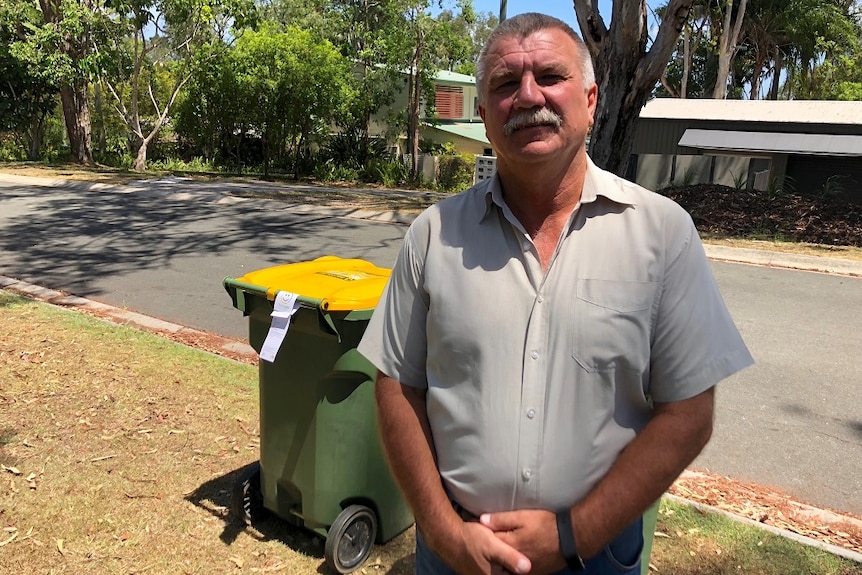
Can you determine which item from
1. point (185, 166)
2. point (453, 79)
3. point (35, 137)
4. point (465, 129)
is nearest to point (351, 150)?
point (185, 166)

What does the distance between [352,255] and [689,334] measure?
8.70 metres

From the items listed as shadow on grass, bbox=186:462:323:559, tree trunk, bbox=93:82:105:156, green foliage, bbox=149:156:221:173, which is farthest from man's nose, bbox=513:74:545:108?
tree trunk, bbox=93:82:105:156

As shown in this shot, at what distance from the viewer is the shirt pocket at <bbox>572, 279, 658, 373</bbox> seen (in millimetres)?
1580

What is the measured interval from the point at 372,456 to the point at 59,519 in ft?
5.05

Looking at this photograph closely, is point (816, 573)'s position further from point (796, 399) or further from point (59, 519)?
point (59, 519)

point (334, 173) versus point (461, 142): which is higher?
point (461, 142)

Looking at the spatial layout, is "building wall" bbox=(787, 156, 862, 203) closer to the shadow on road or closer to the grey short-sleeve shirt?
the shadow on road

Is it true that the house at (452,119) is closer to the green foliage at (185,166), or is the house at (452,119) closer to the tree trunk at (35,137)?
the green foliage at (185,166)

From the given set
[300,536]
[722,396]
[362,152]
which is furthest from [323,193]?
[300,536]

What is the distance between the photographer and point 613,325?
158 cm

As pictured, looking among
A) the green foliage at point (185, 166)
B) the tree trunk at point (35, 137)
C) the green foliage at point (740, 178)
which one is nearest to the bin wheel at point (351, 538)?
the green foliage at point (740, 178)

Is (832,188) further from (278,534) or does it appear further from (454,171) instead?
(278,534)

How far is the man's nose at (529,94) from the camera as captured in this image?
5.33ft

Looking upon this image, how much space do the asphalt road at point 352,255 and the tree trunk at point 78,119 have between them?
9898 mm
